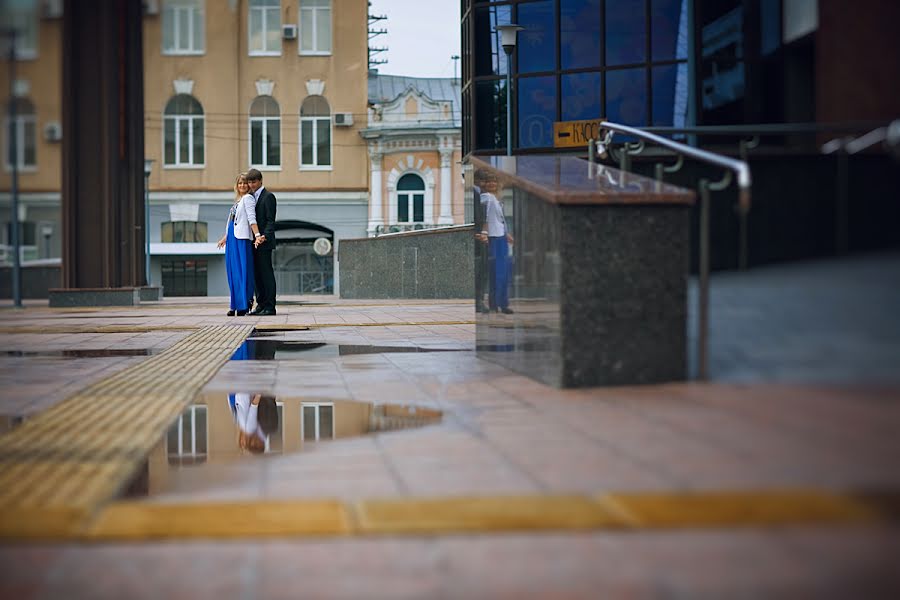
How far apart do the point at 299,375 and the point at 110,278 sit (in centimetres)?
1508

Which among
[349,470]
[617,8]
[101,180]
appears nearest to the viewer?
[349,470]

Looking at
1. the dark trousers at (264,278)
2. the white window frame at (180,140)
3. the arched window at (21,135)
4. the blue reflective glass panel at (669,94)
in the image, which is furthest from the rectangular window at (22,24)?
the white window frame at (180,140)

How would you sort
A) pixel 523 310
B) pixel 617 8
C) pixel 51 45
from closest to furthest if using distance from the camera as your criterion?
pixel 51 45, pixel 523 310, pixel 617 8

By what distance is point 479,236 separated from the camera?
8797 millimetres

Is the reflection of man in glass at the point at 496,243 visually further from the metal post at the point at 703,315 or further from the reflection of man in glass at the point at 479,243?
the metal post at the point at 703,315

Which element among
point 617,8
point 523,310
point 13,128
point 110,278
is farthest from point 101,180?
point 13,128

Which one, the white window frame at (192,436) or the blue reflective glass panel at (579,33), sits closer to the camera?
the white window frame at (192,436)

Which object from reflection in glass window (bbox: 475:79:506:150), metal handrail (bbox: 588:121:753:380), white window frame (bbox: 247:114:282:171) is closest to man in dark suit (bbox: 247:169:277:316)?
metal handrail (bbox: 588:121:753:380)

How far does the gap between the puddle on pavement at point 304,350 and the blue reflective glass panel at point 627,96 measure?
16932mm

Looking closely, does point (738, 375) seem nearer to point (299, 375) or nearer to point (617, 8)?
point (299, 375)

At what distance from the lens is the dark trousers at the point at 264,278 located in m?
16.3

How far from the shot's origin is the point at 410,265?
93.9ft

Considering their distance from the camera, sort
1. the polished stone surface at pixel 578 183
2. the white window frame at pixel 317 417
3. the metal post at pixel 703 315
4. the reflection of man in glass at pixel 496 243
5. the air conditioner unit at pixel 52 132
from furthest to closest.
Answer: the reflection of man in glass at pixel 496 243 < the metal post at pixel 703 315 < the polished stone surface at pixel 578 183 < the air conditioner unit at pixel 52 132 < the white window frame at pixel 317 417

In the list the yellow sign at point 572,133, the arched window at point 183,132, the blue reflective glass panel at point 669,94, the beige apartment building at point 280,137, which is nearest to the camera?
the blue reflective glass panel at point 669,94
